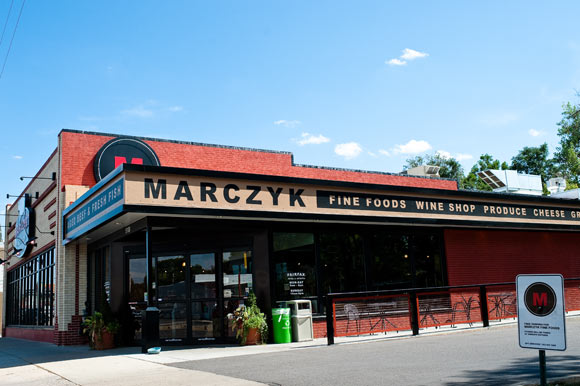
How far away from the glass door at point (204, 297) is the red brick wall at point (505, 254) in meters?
8.69

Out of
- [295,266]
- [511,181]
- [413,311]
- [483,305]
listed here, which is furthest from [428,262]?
[511,181]

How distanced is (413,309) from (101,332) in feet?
28.7

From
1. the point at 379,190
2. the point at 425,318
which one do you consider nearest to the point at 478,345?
the point at 425,318

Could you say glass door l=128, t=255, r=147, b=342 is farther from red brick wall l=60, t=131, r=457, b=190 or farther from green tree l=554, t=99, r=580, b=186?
green tree l=554, t=99, r=580, b=186

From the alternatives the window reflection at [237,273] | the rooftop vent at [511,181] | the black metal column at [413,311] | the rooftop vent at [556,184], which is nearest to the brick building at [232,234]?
the window reflection at [237,273]

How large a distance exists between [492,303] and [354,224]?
465 centimetres

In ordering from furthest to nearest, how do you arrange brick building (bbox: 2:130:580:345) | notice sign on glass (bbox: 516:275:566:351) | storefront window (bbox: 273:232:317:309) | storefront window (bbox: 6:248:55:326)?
storefront window (bbox: 6:248:55:326)
storefront window (bbox: 273:232:317:309)
brick building (bbox: 2:130:580:345)
notice sign on glass (bbox: 516:275:566:351)

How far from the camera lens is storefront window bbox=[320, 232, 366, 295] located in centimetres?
1672

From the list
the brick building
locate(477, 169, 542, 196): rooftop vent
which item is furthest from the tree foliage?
the brick building

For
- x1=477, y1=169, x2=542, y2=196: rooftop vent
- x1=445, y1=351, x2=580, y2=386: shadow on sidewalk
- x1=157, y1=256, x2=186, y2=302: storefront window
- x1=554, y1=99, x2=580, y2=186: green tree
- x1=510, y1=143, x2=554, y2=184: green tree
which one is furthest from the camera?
x1=510, y1=143, x2=554, y2=184: green tree

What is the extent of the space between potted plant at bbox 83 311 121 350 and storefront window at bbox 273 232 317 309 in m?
4.93

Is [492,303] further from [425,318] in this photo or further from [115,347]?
[115,347]

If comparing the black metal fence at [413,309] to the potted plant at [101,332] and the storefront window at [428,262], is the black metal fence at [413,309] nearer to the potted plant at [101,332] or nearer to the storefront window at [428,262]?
the storefront window at [428,262]

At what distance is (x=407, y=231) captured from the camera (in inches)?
739
